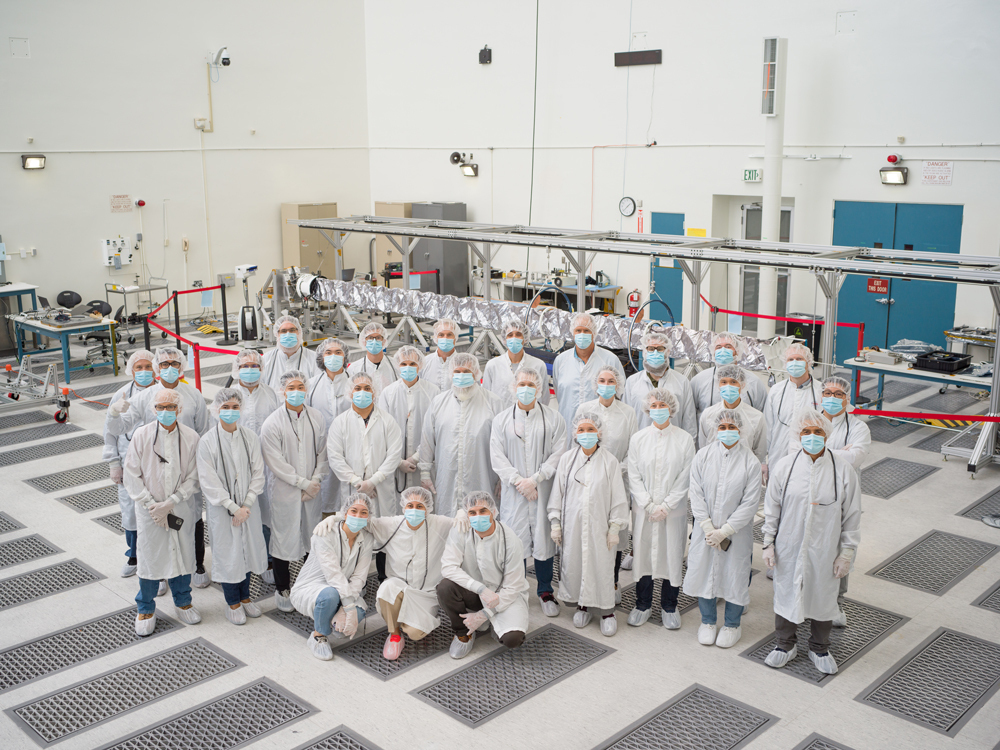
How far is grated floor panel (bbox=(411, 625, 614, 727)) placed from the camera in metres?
4.39

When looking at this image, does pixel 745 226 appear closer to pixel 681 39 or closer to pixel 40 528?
pixel 681 39

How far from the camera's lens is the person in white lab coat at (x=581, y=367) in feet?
19.9

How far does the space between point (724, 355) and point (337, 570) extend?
307 centimetres

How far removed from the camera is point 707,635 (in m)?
4.91

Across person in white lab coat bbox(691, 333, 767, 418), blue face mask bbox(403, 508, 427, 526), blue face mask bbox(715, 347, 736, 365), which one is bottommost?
blue face mask bbox(403, 508, 427, 526)

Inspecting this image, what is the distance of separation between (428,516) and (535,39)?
10.2 metres

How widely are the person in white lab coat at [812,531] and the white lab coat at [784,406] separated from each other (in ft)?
3.48

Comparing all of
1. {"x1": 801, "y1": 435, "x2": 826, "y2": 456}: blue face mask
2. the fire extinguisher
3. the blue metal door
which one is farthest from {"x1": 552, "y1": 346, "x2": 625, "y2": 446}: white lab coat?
the blue metal door

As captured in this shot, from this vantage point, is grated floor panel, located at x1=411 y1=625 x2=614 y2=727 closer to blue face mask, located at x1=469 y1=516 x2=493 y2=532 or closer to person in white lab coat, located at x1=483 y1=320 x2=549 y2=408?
blue face mask, located at x1=469 y1=516 x2=493 y2=532

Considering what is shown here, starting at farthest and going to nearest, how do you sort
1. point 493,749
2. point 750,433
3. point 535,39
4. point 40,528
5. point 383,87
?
point 383,87
point 535,39
point 40,528
point 750,433
point 493,749

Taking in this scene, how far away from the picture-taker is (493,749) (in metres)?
→ 4.05

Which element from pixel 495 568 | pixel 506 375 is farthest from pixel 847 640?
pixel 506 375

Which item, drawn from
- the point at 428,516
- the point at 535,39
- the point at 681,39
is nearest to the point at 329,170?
the point at 535,39

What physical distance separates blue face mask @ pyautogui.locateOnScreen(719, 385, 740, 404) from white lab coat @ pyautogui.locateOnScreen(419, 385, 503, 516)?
1.44 m
